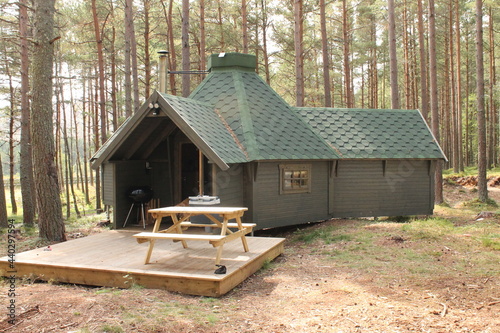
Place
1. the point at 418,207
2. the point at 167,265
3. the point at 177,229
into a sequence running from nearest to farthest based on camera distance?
the point at 167,265 < the point at 177,229 < the point at 418,207

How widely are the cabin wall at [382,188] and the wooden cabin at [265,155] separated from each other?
0.10ft

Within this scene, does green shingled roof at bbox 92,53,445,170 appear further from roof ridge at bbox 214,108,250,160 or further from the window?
the window

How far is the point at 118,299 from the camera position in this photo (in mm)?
5117

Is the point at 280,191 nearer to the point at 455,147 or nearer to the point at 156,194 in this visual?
the point at 156,194

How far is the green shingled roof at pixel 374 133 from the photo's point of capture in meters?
11.9

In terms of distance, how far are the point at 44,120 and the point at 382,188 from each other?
913 cm

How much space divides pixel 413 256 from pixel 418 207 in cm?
546

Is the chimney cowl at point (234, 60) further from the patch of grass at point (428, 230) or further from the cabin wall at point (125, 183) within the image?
the patch of grass at point (428, 230)

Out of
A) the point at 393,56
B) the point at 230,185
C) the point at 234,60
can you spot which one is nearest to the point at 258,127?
the point at 230,185

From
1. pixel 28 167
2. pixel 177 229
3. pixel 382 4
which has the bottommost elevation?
pixel 177 229

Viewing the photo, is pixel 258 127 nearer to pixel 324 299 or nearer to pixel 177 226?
pixel 177 226

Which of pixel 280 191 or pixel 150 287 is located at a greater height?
pixel 280 191

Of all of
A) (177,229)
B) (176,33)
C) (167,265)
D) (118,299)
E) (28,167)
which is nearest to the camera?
(118,299)

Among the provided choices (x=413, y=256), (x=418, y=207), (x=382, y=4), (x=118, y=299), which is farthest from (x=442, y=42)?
(x=118, y=299)
